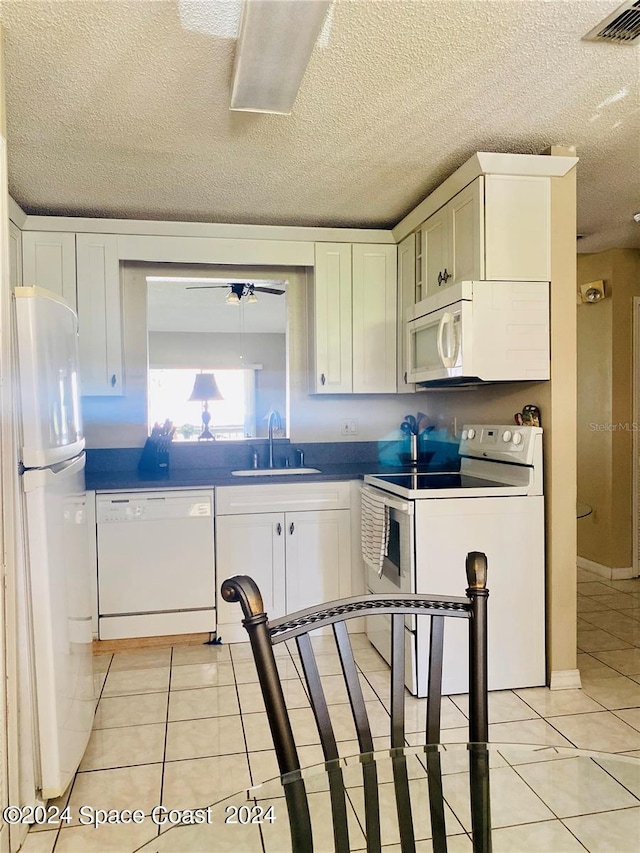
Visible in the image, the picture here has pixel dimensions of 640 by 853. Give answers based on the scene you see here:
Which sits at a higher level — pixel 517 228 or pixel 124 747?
pixel 517 228

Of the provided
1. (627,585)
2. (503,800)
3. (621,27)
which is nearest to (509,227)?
(621,27)

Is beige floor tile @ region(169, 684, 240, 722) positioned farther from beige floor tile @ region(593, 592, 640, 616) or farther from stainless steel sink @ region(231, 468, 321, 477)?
beige floor tile @ region(593, 592, 640, 616)

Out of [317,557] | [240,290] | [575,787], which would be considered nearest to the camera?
[575,787]

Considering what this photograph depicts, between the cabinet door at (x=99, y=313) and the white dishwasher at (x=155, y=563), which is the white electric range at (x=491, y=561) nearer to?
the white dishwasher at (x=155, y=563)

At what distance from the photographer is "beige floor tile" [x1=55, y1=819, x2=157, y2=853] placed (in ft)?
6.06

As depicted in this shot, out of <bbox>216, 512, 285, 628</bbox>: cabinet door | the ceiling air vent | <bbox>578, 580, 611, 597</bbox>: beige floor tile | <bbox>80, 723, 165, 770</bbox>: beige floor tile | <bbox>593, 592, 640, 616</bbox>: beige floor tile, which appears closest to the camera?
the ceiling air vent

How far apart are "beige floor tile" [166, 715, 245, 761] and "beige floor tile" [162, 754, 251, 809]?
0.05 metres

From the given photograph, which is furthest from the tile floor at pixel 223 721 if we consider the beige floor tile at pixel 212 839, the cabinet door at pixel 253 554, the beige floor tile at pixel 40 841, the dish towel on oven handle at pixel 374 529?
the beige floor tile at pixel 212 839

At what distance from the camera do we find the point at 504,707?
265 centimetres

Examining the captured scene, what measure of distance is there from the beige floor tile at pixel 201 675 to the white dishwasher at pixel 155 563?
0.29m

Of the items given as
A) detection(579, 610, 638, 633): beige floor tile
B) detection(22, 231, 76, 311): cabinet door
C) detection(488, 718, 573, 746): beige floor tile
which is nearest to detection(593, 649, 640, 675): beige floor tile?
detection(579, 610, 638, 633): beige floor tile

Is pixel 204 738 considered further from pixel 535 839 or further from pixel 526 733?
pixel 535 839

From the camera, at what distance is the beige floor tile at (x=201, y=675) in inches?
116

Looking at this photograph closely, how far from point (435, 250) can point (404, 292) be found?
521 mm
